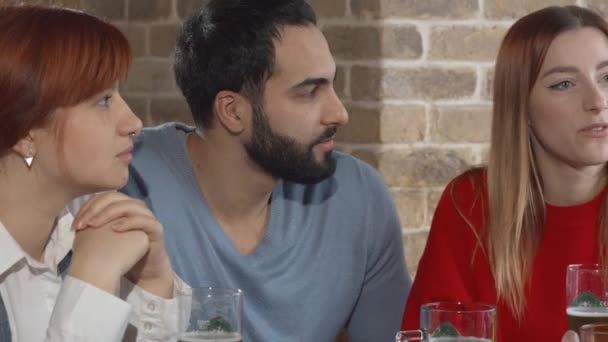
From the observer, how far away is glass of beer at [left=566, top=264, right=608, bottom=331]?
1.31 metres

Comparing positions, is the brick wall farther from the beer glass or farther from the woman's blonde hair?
the beer glass

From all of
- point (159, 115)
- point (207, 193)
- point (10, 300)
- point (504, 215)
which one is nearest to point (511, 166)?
point (504, 215)

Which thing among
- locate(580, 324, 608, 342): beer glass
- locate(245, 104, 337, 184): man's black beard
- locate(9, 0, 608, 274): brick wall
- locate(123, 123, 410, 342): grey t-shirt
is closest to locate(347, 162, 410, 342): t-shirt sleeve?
locate(123, 123, 410, 342): grey t-shirt

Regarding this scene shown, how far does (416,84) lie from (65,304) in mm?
1535

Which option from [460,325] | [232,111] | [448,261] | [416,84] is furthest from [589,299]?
[416,84]

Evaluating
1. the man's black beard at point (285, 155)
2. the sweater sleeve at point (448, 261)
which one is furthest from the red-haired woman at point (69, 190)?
the sweater sleeve at point (448, 261)

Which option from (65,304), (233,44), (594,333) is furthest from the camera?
(233,44)

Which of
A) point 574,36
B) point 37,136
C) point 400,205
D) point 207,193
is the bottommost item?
point 400,205

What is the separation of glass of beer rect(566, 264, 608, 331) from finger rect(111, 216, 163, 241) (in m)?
0.62

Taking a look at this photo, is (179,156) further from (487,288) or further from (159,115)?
(159,115)

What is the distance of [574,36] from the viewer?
1.90 m

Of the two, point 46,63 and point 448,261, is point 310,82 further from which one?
point 46,63

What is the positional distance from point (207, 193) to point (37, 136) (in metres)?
0.57

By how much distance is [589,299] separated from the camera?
1318mm
